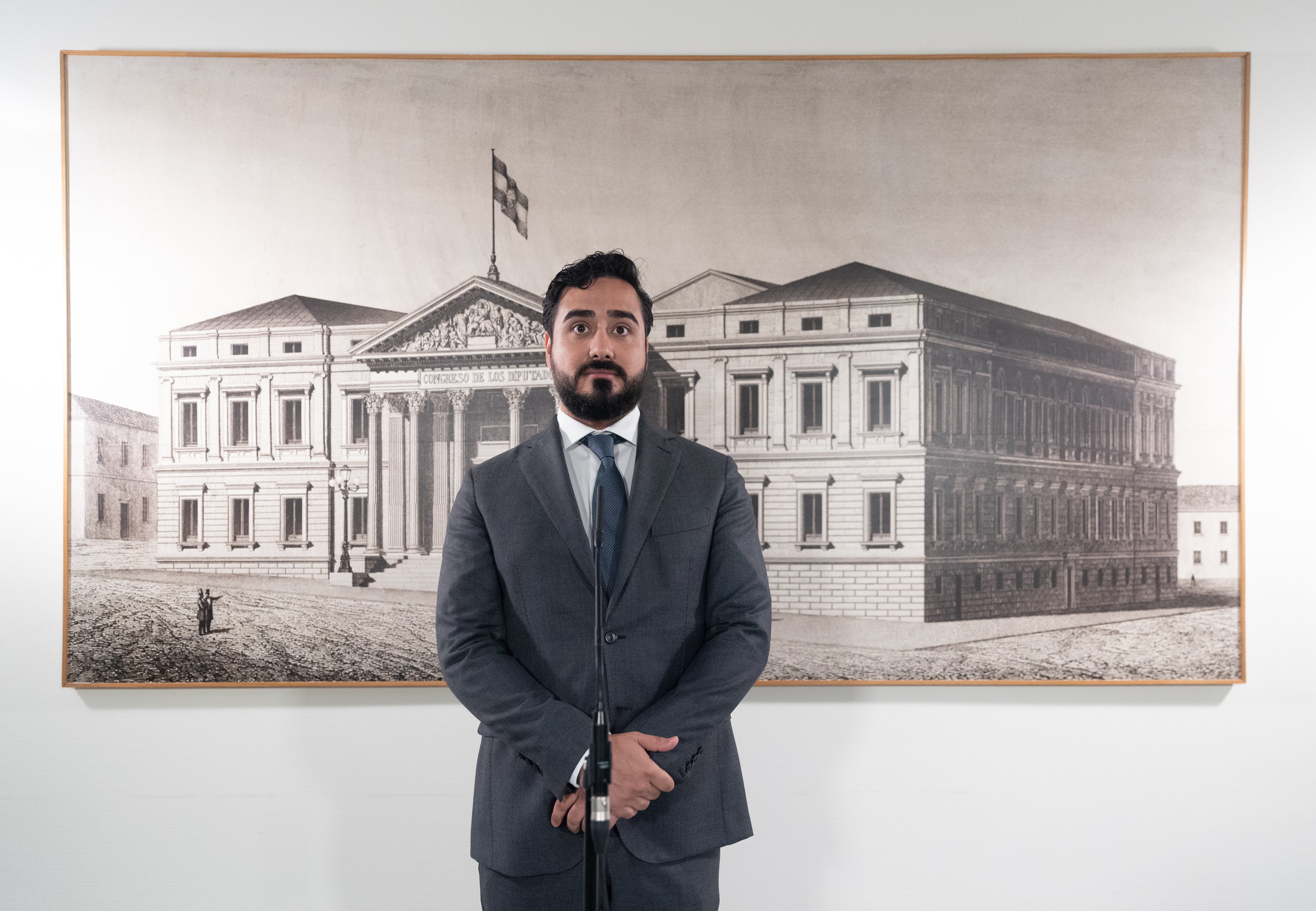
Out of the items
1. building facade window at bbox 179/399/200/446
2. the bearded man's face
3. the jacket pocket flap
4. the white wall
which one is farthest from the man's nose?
building facade window at bbox 179/399/200/446

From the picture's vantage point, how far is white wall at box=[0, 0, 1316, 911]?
8.15ft

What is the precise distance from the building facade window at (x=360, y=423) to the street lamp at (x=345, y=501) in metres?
0.09

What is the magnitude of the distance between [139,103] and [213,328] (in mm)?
710

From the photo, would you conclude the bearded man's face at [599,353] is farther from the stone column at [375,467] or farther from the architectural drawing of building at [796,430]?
the stone column at [375,467]

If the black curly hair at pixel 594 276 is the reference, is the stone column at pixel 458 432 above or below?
below

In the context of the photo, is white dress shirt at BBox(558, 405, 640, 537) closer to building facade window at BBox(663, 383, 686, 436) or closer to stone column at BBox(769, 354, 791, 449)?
building facade window at BBox(663, 383, 686, 436)

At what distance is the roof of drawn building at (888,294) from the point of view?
2.47 m

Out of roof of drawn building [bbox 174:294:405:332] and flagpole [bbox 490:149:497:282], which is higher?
flagpole [bbox 490:149:497:282]

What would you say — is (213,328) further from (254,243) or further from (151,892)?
(151,892)

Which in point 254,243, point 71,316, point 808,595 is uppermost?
point 254,243

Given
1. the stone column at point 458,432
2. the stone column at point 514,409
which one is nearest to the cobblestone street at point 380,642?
the stone column at point 458,432

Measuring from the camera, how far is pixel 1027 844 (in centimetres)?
249

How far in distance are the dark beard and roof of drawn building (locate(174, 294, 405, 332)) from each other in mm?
860

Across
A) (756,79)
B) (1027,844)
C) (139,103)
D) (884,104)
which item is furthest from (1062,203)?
(139,103)
